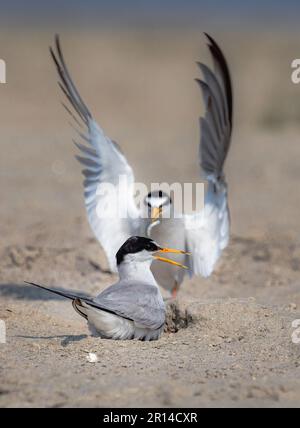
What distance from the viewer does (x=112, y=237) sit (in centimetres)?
698

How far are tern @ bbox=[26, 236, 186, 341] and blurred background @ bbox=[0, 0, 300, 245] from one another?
279cm

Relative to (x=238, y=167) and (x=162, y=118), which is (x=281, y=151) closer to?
(x=238, y=167)

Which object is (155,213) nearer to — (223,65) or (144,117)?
(223,65)

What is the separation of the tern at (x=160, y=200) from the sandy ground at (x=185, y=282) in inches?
18.7

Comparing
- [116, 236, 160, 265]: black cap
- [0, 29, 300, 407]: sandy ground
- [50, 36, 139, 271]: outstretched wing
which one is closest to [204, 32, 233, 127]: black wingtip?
[50, 36, 139, 271]: outstretched wing

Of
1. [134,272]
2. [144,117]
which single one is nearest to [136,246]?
[134,272]

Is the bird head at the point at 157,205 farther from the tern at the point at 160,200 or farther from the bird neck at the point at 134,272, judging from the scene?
the bird neck at the point at 134,272

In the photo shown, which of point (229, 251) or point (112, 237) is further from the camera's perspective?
point (229, 251)

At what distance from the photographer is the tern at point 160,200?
674 centimetres

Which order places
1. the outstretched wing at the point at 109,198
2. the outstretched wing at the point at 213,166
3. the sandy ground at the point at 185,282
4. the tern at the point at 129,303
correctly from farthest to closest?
the outstretched wing at the point at 109,198 → the outstretched wing at the point at 213,166 → the tern at the point at 129,303 → the sandy ground at the point at 185,282

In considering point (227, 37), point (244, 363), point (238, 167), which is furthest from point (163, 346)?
point (227, 37)

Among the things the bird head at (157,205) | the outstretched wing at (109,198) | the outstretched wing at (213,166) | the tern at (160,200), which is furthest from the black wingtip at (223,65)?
the outstretched wing at (109,198)

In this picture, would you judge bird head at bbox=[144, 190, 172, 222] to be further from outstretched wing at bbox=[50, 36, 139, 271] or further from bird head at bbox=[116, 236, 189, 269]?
bird head at bbox=[116, 236, 189, 269]

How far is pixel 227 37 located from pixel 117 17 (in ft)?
63.6
